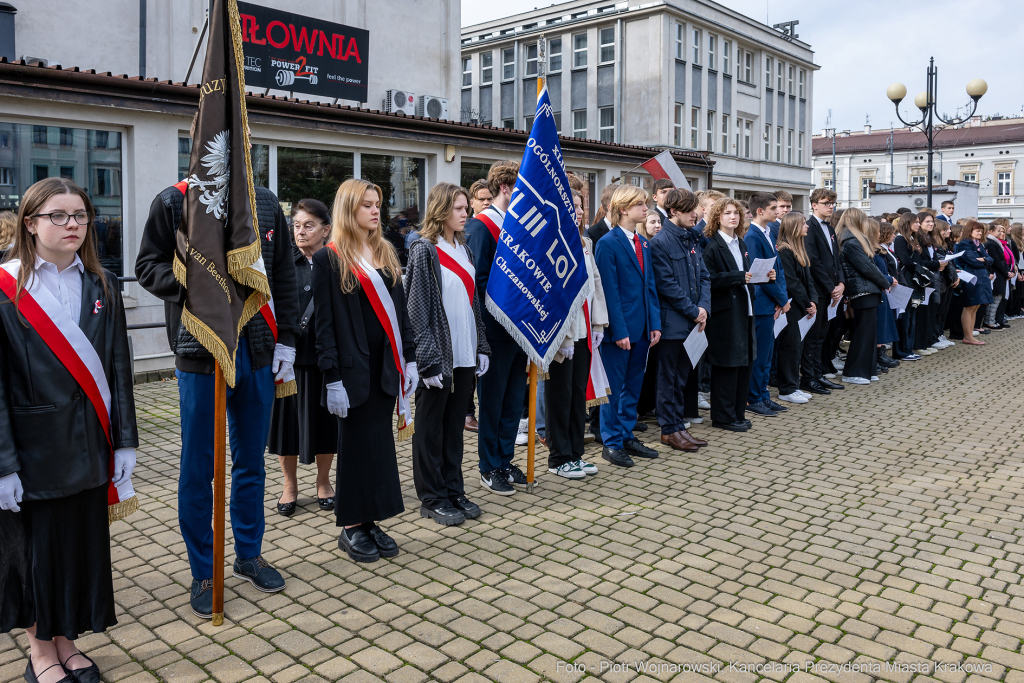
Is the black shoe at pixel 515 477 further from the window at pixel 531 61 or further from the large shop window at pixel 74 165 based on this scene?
the window at pixel 531 61

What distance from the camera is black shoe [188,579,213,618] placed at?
4039 millimetres

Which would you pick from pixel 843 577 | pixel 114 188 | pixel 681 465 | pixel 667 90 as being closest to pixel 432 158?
pixel 114 188

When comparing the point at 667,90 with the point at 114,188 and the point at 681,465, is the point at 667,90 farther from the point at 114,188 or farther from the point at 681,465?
the point at 681,465

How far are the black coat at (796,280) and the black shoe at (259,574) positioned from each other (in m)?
6.85

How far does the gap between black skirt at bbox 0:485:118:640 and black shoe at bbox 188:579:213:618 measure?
573 millimetres

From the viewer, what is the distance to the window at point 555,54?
42.1 metres

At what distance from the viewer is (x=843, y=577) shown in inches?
181

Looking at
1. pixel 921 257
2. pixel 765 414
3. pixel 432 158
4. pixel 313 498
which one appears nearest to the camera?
pixel 313 498

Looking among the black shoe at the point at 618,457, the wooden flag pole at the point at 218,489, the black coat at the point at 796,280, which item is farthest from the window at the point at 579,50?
the wooden flag pole at the point at 218,489

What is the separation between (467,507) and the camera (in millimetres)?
5543

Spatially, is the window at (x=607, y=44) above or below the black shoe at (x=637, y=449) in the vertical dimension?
above

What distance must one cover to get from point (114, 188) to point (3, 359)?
325 inches

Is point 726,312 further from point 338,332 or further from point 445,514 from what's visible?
point 338,332

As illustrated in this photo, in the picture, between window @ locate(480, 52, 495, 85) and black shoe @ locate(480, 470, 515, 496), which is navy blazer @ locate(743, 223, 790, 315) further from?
window @ locate(480, 52, 495, 85)
